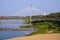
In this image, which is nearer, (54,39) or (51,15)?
(54,39)

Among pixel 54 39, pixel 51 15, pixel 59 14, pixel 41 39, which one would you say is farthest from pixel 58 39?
pixel 51 15

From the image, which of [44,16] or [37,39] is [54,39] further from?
[44,16]

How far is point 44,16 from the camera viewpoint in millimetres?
37844

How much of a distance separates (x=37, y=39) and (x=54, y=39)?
0.93 meters

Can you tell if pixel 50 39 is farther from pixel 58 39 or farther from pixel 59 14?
pixel 59 14

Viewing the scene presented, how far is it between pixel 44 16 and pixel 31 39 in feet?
85.9

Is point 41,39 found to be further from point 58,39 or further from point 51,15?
point 51,15

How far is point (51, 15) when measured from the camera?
35.8 metres

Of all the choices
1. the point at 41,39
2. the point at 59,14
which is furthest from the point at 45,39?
the point at 59,14

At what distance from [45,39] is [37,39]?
18.3 inches

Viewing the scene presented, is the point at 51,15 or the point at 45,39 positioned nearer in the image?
the point at 45,39

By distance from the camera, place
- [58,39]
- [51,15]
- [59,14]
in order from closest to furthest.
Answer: [58,39], [59,14], [51,15]

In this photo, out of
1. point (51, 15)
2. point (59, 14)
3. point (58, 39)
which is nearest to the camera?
point (58, 39)

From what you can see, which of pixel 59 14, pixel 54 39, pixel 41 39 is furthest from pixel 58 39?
pixel 59 14
